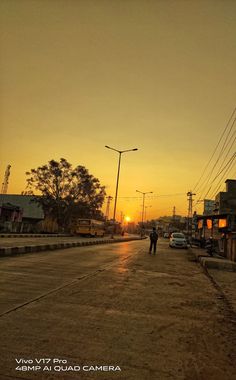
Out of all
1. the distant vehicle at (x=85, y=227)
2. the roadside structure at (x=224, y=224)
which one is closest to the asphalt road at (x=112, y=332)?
the roadside structure at (x=224, y=224)

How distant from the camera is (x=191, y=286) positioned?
9578 mm

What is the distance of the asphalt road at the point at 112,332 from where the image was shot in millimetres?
3553

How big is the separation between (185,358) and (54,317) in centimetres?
227

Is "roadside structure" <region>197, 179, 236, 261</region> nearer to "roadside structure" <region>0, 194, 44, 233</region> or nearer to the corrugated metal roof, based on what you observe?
"roadside structure" <region>0, 194, 44, 233</region>

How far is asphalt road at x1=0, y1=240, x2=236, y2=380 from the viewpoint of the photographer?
355cm

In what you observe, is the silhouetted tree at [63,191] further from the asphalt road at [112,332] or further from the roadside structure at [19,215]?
the asphalt road at [112,332]

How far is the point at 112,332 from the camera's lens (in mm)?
4750

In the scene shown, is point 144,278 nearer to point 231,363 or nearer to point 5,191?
point 231,363

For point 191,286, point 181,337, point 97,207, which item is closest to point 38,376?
point 181,337

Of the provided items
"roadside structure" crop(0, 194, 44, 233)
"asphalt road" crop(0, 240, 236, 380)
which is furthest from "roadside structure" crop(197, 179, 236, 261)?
"roadside structure" crop(0, 194, 44, 233)

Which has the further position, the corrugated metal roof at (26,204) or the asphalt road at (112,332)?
the corrugated metal roof at (26,204)

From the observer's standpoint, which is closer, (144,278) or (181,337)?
(181,337)

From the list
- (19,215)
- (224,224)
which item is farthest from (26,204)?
(224,224)

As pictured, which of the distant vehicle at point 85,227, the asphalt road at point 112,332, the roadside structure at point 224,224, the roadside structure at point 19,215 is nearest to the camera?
the asphalt road at point 112,332
